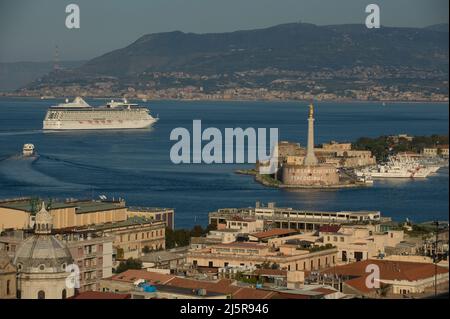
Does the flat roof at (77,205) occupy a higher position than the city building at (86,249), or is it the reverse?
the flat roof at (77,205)

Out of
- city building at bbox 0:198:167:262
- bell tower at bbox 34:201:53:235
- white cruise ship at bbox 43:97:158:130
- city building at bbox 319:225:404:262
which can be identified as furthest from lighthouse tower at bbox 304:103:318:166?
white cruise ship at bbox 43:97:158:130

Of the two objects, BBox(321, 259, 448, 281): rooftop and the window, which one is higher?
the window

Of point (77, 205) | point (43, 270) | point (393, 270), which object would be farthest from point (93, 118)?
point (43, 270)

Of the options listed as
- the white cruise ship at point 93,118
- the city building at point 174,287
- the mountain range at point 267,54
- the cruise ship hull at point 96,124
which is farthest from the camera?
the mountain range at point 267,54

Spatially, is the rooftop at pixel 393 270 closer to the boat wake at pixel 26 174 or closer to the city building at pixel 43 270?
the city building at pixel 43 270

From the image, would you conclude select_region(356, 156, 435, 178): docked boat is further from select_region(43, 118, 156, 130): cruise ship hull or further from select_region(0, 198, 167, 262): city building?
select_region(43, 118, 156, 130): cruise ship hull

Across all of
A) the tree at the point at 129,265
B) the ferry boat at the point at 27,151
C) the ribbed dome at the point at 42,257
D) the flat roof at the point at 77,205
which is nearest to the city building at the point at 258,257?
the tree at the point at 129,265

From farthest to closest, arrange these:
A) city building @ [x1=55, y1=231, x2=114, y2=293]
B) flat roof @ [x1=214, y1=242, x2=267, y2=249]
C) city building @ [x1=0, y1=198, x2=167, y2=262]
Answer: city building @ [x1=0, y1=198, x2=167, y2=262] < flat roof @ [x1=214, y1=242, x2=267, y2=249] < city building @ [x1=55, y1=231, x2=114, y2=293]

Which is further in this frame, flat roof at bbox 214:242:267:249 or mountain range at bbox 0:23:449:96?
mountain range at bbox 0:23:449:96
